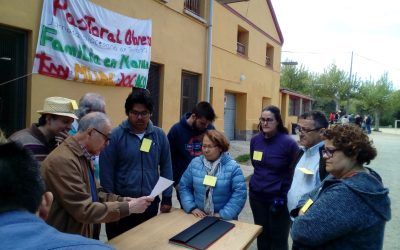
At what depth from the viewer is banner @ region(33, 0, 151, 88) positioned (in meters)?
4.94

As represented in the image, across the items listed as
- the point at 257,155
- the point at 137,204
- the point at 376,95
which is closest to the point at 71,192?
the point at 137,204

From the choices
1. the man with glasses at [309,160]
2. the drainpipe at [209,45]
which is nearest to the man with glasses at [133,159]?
the man with glasses at [309,160]

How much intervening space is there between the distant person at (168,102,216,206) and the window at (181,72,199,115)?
5440 millimetres

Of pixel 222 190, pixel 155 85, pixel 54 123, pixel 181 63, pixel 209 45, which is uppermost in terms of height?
pixel 209 45

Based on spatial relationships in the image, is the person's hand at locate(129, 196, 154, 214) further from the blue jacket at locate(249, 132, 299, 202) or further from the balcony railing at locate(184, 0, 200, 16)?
the balcony railing at locate(184, 0, 200, 16)

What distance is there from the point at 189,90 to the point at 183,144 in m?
5.86

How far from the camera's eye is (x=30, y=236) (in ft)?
2.81

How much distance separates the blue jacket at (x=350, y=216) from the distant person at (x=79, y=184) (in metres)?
1.14

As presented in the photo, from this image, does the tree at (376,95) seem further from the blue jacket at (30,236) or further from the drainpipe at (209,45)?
the blue jacket at (30,236)

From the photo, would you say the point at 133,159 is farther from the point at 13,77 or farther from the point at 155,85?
the point at 155,85

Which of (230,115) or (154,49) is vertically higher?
(154,49)

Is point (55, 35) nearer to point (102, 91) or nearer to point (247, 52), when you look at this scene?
point (102, 91)

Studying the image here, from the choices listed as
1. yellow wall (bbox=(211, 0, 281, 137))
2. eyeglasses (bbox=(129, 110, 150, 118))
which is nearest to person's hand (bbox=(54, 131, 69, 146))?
eyeglasses (bbox=(129, 110, 150, 118))

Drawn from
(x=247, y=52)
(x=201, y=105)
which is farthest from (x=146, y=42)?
(x=247, y=52)
